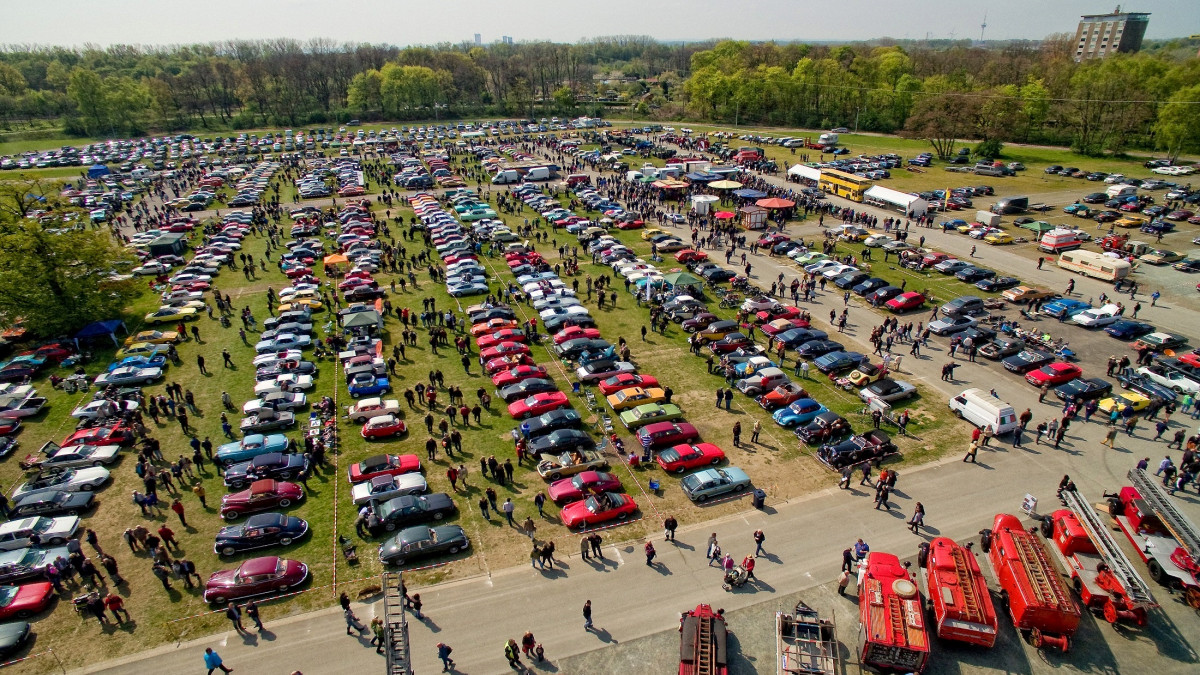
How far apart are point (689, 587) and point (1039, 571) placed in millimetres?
10024

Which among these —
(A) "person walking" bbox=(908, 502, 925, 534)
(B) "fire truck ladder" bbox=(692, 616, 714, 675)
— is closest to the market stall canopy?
(A) "person walking" bbox=(908, 502, 925, 534)

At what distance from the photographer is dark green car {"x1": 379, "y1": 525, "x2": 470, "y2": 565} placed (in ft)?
64.3

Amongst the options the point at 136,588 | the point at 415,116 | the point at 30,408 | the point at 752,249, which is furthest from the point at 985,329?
the point at 415,116

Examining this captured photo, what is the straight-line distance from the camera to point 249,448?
24.7 m

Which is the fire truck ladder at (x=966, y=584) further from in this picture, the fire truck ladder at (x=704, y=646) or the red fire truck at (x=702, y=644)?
the fire truck ladder at (x=704, y=646)

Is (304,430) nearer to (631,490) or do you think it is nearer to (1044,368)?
(631,490)

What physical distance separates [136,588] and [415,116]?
136761mm

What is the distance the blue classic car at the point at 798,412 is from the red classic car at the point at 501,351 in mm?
13758

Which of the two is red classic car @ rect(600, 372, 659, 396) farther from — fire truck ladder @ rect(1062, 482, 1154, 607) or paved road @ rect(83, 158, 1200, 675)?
fire truck ladder @ rect(1062, 482, 1154, 607)

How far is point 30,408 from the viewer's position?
94.1ft

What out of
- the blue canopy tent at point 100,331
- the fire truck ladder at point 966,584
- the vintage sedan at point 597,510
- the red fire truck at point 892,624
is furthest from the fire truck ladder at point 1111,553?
the blue canopy tent at point 100,331

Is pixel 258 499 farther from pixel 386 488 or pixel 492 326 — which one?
pixel 492 326

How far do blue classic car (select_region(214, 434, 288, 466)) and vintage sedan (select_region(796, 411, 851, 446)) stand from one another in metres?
22.3

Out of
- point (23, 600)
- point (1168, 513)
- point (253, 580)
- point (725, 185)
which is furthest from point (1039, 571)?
point (725, 185)
